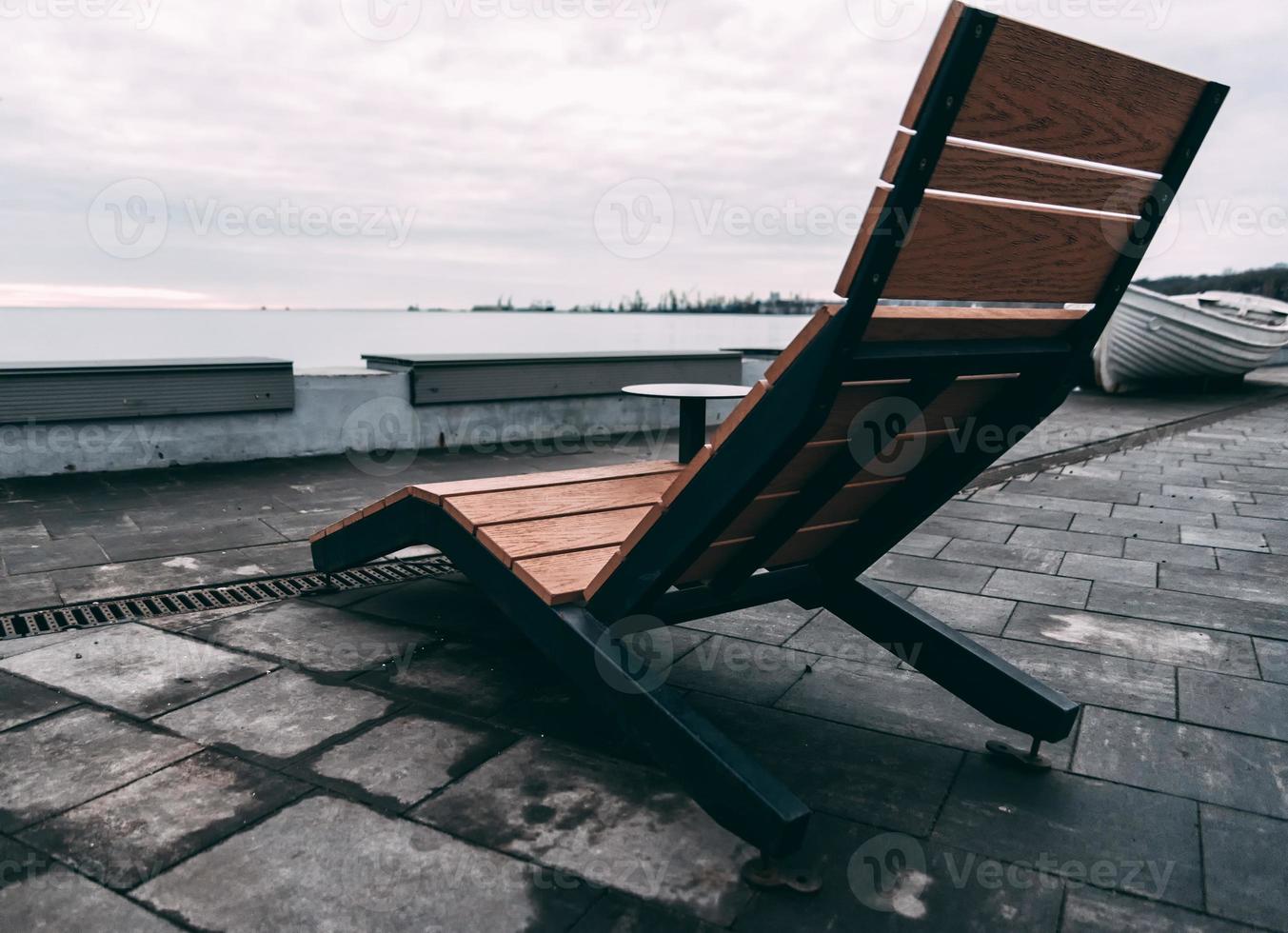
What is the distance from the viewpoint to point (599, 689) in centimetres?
260

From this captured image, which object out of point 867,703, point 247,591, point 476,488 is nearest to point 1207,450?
point 867,703

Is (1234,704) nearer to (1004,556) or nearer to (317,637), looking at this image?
(1004,556)

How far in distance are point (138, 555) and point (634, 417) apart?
6.23 meters

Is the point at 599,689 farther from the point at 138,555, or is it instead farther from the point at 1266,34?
the point at 1266,34

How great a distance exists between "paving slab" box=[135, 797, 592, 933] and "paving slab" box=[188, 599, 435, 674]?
4.02 feet

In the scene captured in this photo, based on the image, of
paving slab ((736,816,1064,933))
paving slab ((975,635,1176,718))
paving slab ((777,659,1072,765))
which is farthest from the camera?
paving slab ((975,635,1176,718))

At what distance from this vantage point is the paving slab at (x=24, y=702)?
9.80ft

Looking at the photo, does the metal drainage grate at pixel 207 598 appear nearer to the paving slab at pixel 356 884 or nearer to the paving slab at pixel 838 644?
the paving slab at pixel 838 644

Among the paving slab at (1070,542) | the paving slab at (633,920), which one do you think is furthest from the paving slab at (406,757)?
the paving slab at (1070,542)

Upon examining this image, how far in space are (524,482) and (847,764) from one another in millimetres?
1967

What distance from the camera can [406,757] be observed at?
9.23ft

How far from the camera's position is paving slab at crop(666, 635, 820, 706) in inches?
136

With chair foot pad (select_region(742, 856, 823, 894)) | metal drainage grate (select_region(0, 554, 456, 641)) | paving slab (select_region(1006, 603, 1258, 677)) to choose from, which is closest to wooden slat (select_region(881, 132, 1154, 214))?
chair foot pad (select_region(742, 856, 823, 894))

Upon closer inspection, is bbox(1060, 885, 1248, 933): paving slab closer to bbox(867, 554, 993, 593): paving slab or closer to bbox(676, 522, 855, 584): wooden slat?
bbox(676, 522, 855, 584): wooden slat
